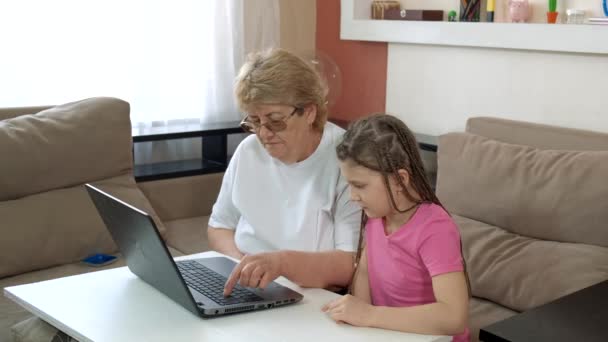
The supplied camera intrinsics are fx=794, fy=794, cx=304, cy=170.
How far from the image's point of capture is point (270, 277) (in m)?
1.64

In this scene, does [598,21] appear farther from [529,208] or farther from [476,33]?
[529,208]

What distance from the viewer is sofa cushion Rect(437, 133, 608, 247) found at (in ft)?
7.04

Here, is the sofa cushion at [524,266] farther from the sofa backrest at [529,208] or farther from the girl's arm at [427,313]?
the girl's arm at [427,313]

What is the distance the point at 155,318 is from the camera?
1504mm

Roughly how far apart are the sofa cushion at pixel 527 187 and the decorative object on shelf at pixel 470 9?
24.7 inches

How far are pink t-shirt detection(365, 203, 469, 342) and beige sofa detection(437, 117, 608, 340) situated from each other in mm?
476

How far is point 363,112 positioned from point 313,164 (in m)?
1.66

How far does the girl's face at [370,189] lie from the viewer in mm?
1570

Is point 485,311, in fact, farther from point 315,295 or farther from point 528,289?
point 315,295

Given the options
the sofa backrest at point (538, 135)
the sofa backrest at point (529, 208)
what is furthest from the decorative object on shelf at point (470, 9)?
the sofa backrest at point (529, 208)

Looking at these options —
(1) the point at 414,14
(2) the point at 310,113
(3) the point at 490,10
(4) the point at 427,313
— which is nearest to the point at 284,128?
(2) the point at 310,113

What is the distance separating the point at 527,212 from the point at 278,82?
85 centimetres

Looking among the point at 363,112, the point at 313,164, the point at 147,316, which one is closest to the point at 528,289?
the point at 313,164

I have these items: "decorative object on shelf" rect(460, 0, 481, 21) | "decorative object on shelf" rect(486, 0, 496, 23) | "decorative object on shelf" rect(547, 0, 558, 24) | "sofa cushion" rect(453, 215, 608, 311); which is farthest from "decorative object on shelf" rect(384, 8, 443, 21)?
"sofa cushion" rect(453, 215, 608, 311)
